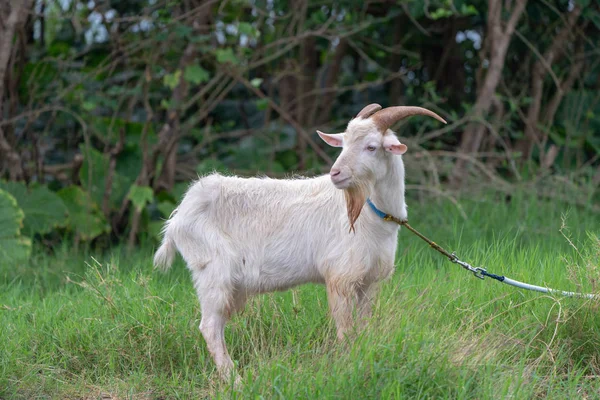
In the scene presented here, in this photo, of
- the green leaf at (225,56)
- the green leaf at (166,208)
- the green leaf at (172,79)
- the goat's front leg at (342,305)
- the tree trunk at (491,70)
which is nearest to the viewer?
the goat's front leg at (342,305)

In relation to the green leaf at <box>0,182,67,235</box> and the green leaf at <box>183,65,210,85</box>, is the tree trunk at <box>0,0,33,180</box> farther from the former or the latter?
the green leaf at <box>183,65,210,85</box>

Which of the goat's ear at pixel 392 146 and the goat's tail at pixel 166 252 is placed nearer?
the goat's ear at pixel 392 146

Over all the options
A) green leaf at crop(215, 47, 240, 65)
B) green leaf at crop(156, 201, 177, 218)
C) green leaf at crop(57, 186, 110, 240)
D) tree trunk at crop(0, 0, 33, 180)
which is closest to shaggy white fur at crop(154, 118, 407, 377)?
green leaf at crop(215, 47, 240, 65)

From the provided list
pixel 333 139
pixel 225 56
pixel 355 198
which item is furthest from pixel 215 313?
pixel 225 56

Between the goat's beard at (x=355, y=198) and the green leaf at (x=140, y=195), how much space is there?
3.72 meters

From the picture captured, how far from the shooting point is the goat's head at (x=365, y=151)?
404 centimetres

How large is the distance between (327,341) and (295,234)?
601 mm

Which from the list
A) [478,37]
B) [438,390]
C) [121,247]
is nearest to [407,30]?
[478,37]

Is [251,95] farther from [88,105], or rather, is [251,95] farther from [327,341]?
[327,341]

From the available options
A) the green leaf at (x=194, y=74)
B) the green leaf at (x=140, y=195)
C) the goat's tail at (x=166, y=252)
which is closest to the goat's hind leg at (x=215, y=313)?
the goat's tail at (x=166, y=252)

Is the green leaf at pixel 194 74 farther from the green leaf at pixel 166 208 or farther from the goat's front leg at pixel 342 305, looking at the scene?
the goat's front leg at pixel 342 305

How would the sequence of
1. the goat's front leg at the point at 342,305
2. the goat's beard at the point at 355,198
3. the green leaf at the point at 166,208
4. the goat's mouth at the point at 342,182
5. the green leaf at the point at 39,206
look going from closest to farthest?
the goat's mouth at the point at 342,182
the goat's beard at the point at 355,198
the goat's front leg at the point at 342,305
the green leaf at the point at 39,206
the green leaf at the point at 166,208

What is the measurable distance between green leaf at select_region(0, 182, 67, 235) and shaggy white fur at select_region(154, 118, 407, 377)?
11.1 ft

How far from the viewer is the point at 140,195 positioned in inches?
299
